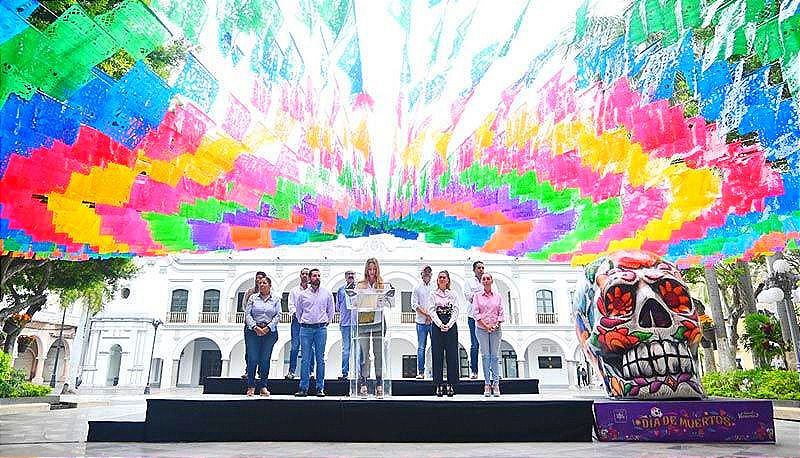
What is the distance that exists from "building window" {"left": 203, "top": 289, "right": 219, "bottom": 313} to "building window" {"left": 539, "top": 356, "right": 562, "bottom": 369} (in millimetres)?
→ 15962

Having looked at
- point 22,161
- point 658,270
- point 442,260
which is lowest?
point 658,270

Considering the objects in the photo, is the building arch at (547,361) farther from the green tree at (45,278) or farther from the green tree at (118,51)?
the green tree at (118,51)

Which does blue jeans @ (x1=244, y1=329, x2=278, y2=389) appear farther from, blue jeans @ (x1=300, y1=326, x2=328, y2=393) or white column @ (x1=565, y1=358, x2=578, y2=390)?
white column @ (x1=565, y1=358, x2=578, y2=390)

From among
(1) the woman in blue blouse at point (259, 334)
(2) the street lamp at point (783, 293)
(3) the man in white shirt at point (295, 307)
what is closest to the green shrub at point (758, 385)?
(2) the street lamp at point (783, 293)

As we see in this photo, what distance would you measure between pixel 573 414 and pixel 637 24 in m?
3.31

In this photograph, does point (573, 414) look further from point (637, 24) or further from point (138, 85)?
point (138, 85)

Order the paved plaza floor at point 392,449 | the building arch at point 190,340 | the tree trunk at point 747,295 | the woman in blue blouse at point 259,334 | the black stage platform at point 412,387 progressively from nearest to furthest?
the paved plaza floor at point 392,449
the woman in blue blouse at point 259,334
the black stage platform at point 412,387
the tree trunk at point 747,295
the building arch at point 190,340

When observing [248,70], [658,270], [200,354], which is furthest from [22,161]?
[200,354]

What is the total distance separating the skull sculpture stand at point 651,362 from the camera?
488 centimetres

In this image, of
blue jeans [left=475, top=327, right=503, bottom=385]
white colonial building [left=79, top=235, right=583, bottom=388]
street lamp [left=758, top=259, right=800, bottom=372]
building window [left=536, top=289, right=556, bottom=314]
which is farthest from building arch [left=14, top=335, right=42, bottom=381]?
street lamp [left=758, top=259, right=800, bottom=372]

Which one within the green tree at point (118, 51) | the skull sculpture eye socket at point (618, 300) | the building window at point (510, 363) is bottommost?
the building window at point (510, 363)

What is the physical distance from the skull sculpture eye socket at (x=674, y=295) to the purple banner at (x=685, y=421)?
3.00 ft

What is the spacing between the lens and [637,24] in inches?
152

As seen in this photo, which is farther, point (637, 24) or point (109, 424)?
point (109, 424)
